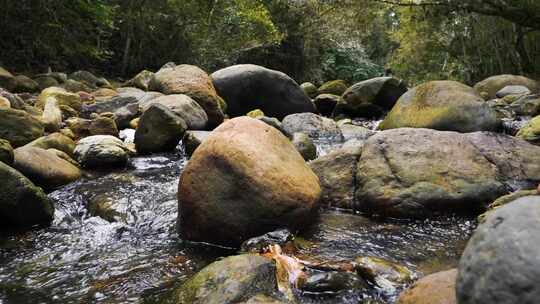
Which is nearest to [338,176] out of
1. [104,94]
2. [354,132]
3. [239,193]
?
[239,193]

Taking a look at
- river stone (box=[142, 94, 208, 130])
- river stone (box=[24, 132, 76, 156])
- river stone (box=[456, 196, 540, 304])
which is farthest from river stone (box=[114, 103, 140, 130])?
river stone (box=[456, 196, 540, 304])

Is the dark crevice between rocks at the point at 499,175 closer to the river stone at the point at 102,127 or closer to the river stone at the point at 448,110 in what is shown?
the river stone at the point at 448,110

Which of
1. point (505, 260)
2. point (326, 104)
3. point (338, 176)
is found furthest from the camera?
point (326, 104)

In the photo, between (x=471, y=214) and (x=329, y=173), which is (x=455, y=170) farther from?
(x=329, y=173)

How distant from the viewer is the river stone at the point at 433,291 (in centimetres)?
263

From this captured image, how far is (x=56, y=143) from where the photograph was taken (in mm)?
6098

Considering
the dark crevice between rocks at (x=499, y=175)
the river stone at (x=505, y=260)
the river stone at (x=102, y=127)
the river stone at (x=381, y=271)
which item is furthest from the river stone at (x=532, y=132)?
the river stone at (x=102, y=127)

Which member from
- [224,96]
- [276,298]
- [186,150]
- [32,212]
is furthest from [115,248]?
[224,96]

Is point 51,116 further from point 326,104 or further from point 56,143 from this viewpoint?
point 326,104

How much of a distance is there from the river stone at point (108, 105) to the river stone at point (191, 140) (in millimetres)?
2258

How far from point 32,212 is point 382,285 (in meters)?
3.20

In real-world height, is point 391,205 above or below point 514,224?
below

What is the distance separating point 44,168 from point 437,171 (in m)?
4.19

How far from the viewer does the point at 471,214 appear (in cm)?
455
